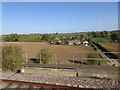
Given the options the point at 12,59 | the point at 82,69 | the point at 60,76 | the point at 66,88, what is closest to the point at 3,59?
the point at 12,59

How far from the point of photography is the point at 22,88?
3.41 metres

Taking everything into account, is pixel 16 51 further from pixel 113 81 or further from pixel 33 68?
pixel 113 81

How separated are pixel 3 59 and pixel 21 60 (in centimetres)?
95

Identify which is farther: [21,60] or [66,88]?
[21,60]

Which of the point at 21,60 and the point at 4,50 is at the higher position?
the point at 4,50

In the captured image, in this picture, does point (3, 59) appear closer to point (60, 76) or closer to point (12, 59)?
point (12, 59)

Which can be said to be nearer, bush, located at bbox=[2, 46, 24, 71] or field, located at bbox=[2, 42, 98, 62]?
bush, located at bbox=[2, 46, 24, 71]

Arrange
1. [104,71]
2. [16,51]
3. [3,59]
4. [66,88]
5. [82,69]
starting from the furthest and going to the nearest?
[16,51] < [3,59] < [82,69] < [104,71] < [66,88]

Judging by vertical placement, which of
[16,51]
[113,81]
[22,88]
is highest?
[16,51]

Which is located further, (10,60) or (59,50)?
(59,50)

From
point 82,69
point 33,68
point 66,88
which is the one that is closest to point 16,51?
point 33,68

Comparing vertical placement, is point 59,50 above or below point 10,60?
below

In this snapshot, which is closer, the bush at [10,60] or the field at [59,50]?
the bush at [10,60]


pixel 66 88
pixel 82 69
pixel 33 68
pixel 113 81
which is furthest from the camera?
pixel 33 68
